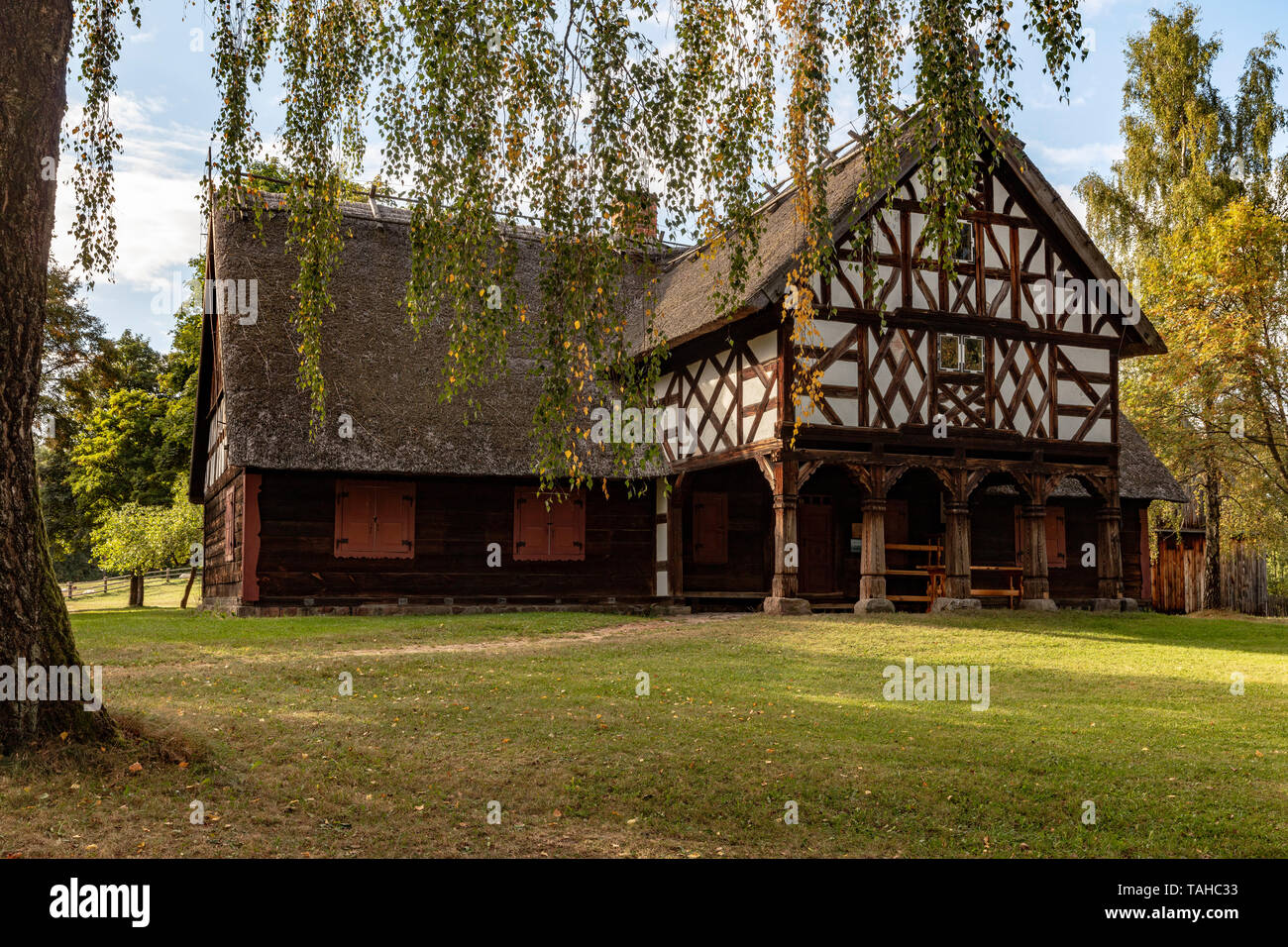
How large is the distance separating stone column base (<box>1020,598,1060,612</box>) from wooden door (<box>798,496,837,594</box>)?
4.66 metres

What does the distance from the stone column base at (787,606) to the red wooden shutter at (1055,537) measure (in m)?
10.3

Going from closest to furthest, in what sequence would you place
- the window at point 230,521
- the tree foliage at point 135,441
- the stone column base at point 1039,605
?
the stone column base at point 1039,605
the window at point 230,521
the tree foliage at point 135,441

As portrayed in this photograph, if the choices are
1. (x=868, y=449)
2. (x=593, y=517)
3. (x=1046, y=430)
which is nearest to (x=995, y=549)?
(x=1046, y=430)

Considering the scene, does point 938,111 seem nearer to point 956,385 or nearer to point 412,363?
point 956,385

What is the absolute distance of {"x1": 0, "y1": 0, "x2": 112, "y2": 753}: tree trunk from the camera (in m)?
6.84

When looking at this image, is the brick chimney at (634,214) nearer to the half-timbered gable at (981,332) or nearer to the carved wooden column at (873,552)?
the half-timbered gable at (981,332)

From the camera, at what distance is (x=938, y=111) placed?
22.5ft

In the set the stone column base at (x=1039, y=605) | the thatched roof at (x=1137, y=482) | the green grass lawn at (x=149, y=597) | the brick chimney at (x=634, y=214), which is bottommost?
the green grass lawn at (x=149, y=597)

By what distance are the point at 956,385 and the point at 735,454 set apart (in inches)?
172

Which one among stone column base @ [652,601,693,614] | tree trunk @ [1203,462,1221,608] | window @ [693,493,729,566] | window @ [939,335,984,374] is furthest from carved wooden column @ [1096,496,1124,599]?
tree trunk @ [1203,462,1221,608]

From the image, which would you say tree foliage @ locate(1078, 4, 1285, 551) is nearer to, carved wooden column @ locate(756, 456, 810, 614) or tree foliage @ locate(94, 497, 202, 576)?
carved wooden column @ locate(756, 456, 810, 614)

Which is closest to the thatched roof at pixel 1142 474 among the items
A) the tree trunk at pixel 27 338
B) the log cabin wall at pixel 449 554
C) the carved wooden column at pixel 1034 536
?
the carved wooden column at pixel 1034 536

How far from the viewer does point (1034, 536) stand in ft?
67.7

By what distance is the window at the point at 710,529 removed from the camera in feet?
76.2
